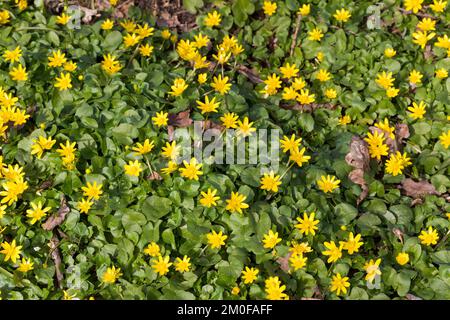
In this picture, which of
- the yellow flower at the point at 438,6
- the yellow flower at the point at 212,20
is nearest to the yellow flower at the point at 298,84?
the yellow flower at the point at 212,20

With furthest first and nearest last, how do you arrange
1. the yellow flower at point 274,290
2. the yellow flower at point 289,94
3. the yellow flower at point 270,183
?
1. the yellow flower at point 289,94
2. the yellow flower at point 270,183
3. the yellow flower at point 274,290

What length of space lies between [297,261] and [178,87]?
131cm

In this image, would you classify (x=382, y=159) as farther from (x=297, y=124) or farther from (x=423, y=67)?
(x=423, y=67)

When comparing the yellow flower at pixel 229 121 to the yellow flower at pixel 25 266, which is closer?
the yellow flower at pixel 25 266

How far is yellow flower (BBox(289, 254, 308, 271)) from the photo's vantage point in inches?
116

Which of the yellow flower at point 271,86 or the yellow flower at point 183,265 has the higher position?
the yellow flower at point 271,86

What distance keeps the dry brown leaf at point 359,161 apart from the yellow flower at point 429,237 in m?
0.40

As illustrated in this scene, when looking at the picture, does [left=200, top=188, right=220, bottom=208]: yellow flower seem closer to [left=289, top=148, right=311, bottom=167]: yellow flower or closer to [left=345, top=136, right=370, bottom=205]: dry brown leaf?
[left=289, top=148, right=311, bottom=167]: yellow flower

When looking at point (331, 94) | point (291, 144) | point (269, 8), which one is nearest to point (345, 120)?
point (331, 94)

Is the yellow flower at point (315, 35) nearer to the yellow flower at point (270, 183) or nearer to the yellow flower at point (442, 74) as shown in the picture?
the yellow flower at point (442, 74)

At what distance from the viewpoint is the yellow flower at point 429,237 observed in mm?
3182

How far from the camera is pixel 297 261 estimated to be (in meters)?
2.95

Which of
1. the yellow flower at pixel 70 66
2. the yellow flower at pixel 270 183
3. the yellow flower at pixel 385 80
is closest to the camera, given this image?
the yellow flower at pixel 270 183

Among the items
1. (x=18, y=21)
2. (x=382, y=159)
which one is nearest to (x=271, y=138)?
(x=382, y=159)
